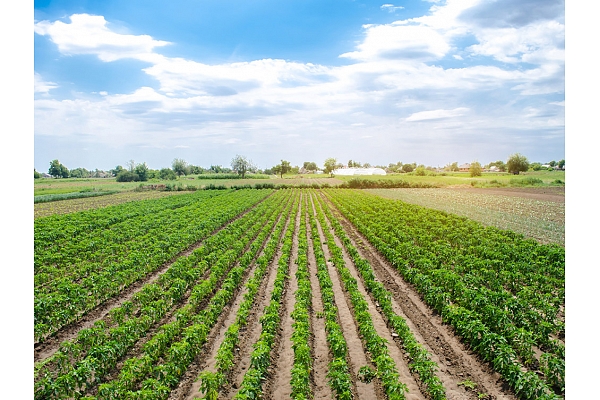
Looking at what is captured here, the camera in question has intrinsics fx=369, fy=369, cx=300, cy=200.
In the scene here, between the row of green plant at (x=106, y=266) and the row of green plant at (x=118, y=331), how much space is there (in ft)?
3.88

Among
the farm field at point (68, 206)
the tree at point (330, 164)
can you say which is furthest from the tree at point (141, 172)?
the tree at point (330, 164)

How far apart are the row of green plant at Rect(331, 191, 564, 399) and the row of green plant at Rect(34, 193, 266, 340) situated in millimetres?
9969

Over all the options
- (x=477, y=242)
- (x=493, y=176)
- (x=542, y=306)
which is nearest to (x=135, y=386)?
(x=542, y=306)

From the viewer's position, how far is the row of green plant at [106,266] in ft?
32.2

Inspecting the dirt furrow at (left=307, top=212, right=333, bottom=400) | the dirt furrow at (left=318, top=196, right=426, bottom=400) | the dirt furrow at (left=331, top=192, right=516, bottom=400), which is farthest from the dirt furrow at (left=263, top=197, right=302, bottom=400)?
the dirt furrow at (left=331, top=192, right=516, bottom=400)

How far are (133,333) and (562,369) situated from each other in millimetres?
9016

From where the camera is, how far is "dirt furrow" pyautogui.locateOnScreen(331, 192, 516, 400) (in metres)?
7.22

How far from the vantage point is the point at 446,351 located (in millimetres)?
8633

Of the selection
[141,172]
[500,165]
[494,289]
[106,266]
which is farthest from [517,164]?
[141,172]

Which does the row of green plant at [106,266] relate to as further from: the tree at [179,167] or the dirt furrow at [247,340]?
the tree at [179,167]

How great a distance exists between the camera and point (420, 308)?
11.2m

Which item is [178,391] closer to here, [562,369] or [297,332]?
[297,332]

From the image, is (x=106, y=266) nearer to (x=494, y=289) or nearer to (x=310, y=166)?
(x=494, y=289)

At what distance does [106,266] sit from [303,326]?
1044 centimetres
